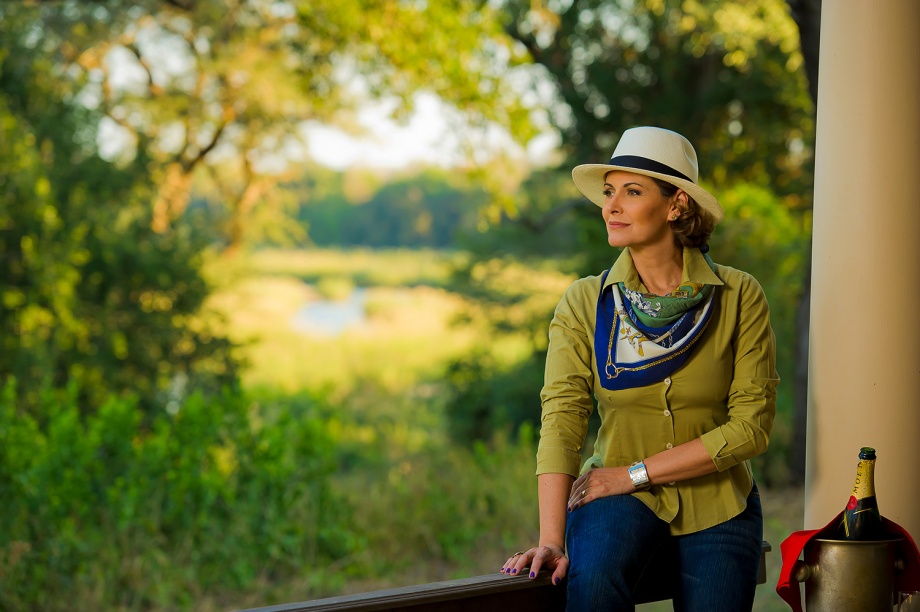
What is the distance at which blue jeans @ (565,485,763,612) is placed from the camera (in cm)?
171

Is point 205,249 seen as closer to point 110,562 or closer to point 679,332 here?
point 110,562

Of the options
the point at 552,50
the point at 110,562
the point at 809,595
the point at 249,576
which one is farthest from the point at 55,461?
the point at 552,50

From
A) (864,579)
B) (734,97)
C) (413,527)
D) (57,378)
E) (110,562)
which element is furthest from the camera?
(734,97)

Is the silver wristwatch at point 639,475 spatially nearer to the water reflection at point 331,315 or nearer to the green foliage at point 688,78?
the green foliage at point 688,78

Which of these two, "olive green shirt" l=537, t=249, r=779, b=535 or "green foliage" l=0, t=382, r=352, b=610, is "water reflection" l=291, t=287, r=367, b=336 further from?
"olive green shirt" l=537, t=249, r=779, b=535

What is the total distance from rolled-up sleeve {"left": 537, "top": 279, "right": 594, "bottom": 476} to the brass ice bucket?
471 millimetres

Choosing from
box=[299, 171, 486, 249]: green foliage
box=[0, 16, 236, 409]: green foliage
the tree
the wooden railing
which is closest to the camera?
the wooden railing

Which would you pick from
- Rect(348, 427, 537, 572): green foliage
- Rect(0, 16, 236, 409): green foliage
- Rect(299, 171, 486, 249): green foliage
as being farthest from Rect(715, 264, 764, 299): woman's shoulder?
Rect(299, 171, 486, 249): green foliage

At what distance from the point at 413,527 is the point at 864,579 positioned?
171 inches

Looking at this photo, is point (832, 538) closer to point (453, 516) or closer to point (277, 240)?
point (453, 516)

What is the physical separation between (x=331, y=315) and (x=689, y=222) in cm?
1644

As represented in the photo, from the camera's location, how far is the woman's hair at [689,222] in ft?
6.20

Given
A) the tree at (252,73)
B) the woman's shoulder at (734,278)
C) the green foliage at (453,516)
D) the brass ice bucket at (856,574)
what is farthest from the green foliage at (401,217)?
the brass ice bucket at (856,574)

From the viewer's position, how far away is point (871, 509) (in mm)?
1746
